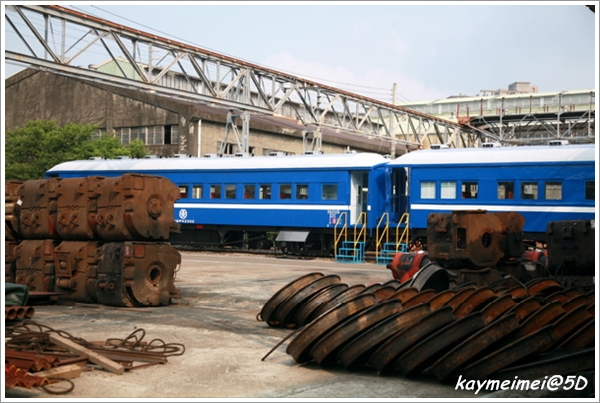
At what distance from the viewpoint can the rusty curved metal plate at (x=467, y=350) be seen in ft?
23.0

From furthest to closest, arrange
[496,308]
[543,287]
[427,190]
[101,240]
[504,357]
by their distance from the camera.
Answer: [427,190] < [101,240] < [543,287] < [496,308] < [504,357]

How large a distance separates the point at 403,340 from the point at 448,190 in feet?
57.0

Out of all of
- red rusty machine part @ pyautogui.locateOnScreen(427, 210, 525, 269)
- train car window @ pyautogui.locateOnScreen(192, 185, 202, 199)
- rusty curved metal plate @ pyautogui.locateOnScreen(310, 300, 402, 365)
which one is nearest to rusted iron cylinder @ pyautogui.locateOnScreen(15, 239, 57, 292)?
red rusty machine part @ pyautogui.locateOnScreen(427, 210, 525, 269)

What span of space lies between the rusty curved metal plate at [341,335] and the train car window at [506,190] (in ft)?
54.5

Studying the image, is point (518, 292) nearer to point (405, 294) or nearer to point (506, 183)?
point (405, 294)

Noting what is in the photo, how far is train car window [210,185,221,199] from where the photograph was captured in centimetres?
2847

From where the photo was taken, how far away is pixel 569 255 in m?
13.1

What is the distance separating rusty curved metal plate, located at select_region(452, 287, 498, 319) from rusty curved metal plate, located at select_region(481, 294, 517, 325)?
0.50 m

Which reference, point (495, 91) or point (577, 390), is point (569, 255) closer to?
point (577, 390)

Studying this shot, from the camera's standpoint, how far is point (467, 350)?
23.0ft

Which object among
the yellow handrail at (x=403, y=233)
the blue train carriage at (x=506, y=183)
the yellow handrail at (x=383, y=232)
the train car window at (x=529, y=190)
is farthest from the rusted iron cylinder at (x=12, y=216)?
the train car window at (x=529, y=190)

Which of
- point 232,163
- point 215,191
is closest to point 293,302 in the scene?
point 232,163

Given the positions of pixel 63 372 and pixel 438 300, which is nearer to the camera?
pixel 63 372
